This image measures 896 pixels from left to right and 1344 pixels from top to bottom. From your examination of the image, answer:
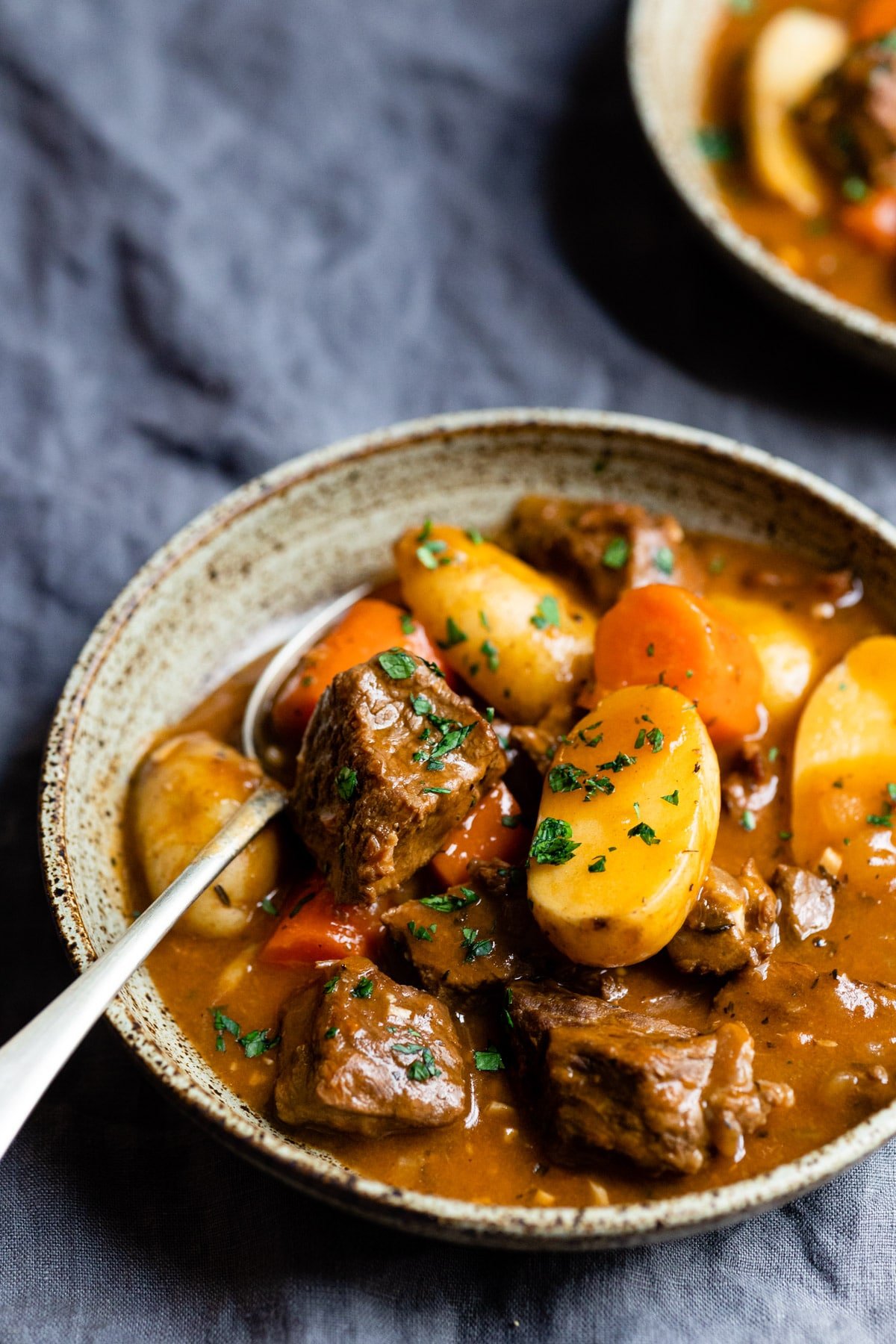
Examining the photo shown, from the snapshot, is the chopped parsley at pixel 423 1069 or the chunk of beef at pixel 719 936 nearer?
the chopped parsley at pixel 423 1069

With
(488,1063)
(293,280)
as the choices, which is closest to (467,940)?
(488,1063)

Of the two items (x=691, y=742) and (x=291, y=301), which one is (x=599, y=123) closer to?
(x=291, y=301)

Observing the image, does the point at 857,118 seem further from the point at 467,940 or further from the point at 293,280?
the point at 467,940

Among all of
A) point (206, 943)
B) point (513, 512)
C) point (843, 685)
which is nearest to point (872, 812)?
point (843, 685)

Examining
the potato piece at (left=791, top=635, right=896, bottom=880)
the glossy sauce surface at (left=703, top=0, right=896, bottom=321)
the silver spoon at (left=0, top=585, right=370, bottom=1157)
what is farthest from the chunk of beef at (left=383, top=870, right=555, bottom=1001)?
the glossy sauce surface at (left=703, top=0, right=896, bottom=321)

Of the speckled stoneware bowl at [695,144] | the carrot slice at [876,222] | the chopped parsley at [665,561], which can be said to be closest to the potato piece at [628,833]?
the chopped parsley at [665,561]

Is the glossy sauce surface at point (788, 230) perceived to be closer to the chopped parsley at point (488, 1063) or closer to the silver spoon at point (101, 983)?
the silver spoon at point (101, 983)

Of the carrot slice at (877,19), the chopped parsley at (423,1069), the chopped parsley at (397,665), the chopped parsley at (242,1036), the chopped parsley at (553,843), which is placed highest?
the carrot slice at (877,19)
